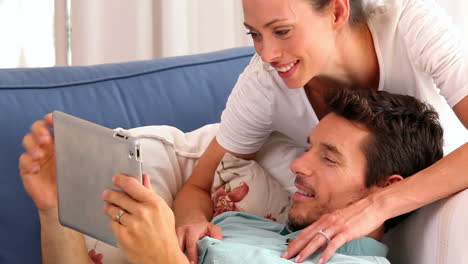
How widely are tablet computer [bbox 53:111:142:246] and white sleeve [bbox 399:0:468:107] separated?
0.78 meters

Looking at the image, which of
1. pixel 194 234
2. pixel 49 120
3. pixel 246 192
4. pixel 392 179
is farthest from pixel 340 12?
pixel 49 120

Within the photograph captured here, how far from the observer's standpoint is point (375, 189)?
179cm

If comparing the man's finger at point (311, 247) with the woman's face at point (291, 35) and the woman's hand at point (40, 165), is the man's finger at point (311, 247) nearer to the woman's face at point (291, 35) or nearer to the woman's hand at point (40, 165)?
the woman's face at point (291, 35)

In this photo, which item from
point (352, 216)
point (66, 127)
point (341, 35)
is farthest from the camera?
point (341, 35)

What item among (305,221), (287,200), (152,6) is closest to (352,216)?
(305,221)

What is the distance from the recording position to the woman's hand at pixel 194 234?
5.64 ft

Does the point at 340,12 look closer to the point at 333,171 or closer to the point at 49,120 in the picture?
the point at 333,171

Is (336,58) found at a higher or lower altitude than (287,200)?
higher

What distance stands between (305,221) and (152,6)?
6.22 feet

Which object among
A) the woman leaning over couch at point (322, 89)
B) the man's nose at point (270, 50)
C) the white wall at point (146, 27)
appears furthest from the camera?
the white wall at point (146, 27)

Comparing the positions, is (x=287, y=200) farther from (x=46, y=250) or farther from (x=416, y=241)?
(x=46, y=250)

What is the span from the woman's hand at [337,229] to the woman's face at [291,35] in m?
0.33

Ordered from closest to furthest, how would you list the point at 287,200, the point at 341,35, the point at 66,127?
the point at 66,127 → the point at 341,35 → the point at 287,200

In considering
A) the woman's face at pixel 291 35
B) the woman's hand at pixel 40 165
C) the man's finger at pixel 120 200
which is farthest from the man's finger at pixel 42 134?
the woman's face at pixel 291 35
